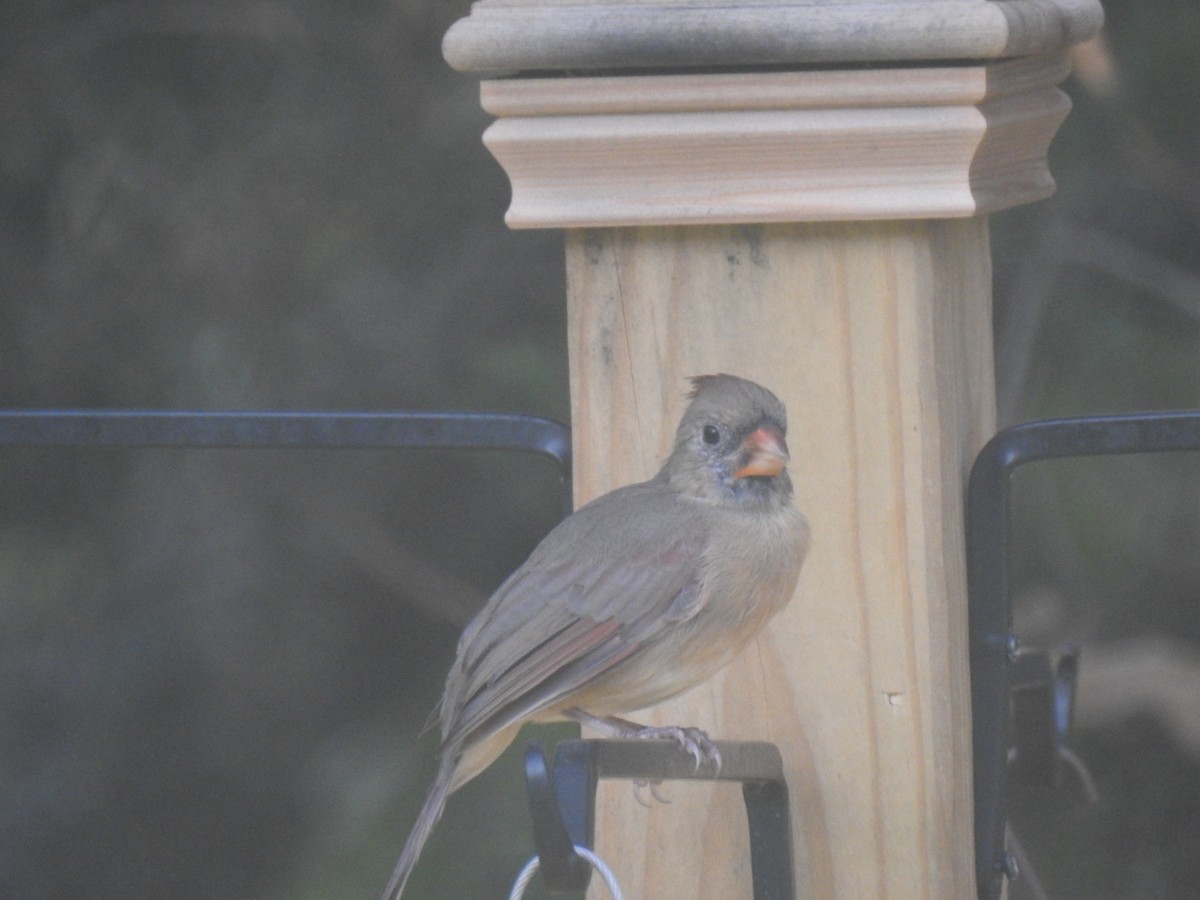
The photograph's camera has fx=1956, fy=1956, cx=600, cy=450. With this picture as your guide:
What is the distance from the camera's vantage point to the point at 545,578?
A: 1.69 metres

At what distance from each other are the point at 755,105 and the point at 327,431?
0.47 meters

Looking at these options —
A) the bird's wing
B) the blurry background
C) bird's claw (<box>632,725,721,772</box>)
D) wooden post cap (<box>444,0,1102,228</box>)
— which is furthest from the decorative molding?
the blurry background

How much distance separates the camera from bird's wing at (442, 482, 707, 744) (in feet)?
5.31

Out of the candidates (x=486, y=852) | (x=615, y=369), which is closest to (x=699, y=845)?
(x=615, y=369)

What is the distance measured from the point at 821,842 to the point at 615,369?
424 millimetres

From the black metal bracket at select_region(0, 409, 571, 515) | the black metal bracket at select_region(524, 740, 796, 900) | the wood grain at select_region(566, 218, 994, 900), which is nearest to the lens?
the black metal bracket at select_region(524, 740, 796, 900)

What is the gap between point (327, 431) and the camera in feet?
5.49

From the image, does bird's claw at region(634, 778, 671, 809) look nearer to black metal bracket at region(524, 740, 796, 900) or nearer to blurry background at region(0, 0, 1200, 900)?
black metal bracket at region(524, 740, 796, 900)

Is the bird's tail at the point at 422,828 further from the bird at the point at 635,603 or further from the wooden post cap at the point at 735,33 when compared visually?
the wooden post cap at the point at 735,33

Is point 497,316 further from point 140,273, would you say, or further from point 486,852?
point 486,852

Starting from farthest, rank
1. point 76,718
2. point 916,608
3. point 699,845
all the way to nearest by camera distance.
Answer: point 76,718 → point 699,845 → point 916,608

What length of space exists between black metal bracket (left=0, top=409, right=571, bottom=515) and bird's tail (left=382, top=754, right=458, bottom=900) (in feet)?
0.88

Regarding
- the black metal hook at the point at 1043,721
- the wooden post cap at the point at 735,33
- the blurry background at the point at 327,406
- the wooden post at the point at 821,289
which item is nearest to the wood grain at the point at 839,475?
the wooden post at the point at 821,289

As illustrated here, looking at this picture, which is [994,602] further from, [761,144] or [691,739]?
[761,144]
